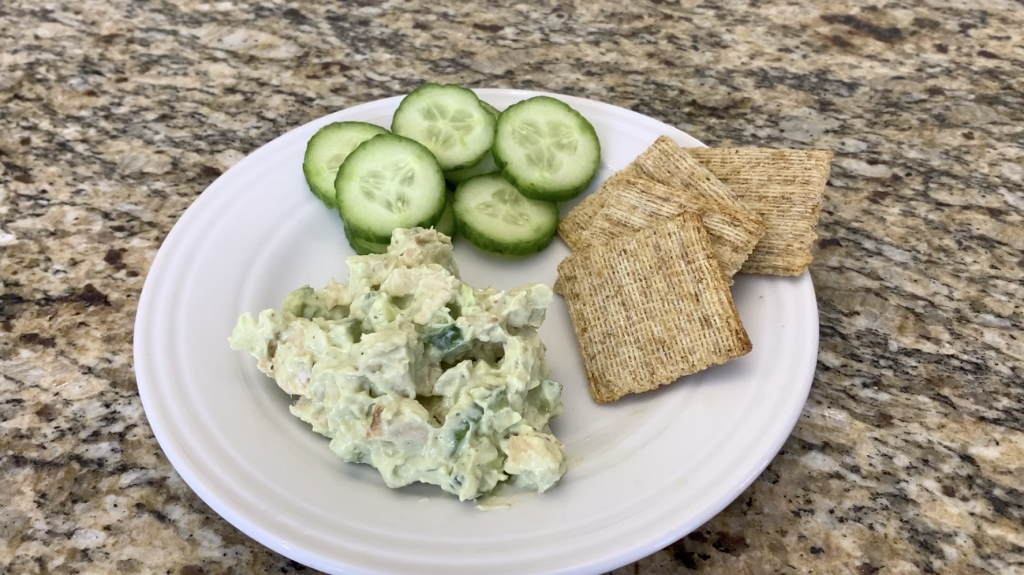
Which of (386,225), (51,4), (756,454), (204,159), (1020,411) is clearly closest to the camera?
(756,454)

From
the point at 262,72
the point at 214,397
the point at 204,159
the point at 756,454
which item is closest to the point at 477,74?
the point at 262,72

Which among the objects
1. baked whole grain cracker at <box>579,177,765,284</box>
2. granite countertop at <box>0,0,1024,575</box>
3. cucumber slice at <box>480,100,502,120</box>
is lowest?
granite countertop at <box>0,0,1024,575</box>

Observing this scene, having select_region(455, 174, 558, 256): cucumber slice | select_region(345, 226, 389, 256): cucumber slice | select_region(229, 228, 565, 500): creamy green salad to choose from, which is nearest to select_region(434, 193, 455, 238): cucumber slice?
select_region(455, 174, 558, 256): cucumber slice

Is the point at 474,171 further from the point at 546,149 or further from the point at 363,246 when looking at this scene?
the point at 363,246

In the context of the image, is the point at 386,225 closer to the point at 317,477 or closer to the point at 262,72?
the point at 317,477

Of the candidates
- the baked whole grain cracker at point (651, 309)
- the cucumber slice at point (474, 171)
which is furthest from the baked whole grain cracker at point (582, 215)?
the cucumber slice at point (474, 171)

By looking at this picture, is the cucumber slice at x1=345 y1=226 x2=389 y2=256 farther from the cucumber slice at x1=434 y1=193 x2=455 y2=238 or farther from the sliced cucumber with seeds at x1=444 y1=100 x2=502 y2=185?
the sliced cucumber with seeds at x1=444 y1=100 x2=502 y2=185

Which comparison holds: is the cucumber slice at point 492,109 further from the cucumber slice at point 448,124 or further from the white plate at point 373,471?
the white plate at point 373,471

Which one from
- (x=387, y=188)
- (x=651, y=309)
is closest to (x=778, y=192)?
(x=651, y=309)
